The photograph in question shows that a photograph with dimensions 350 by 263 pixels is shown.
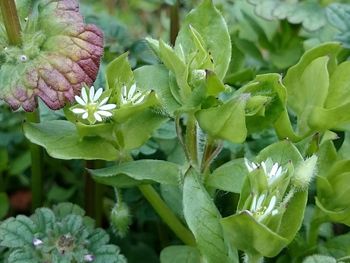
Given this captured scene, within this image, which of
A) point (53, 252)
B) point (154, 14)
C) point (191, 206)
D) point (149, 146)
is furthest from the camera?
point (154, 14)

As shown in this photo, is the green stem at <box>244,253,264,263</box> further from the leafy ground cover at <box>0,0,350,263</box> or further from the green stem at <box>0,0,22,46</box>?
the green stem at <box>0,0,22,46</box>

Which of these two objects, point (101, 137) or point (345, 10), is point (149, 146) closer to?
point (101, 137)

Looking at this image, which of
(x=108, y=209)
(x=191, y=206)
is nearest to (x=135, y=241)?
(x=108, y=209)

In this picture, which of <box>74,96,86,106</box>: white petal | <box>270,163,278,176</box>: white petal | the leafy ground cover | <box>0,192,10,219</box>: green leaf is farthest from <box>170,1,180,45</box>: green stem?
<box>270,163,278,176</box>: white petal

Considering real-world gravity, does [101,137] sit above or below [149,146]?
above

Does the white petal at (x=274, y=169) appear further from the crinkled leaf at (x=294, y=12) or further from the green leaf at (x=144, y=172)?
the crinkled leaf at (x=294, y=12)

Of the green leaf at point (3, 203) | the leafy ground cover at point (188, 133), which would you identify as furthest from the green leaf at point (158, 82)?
the green leaf at point (3, 203)
